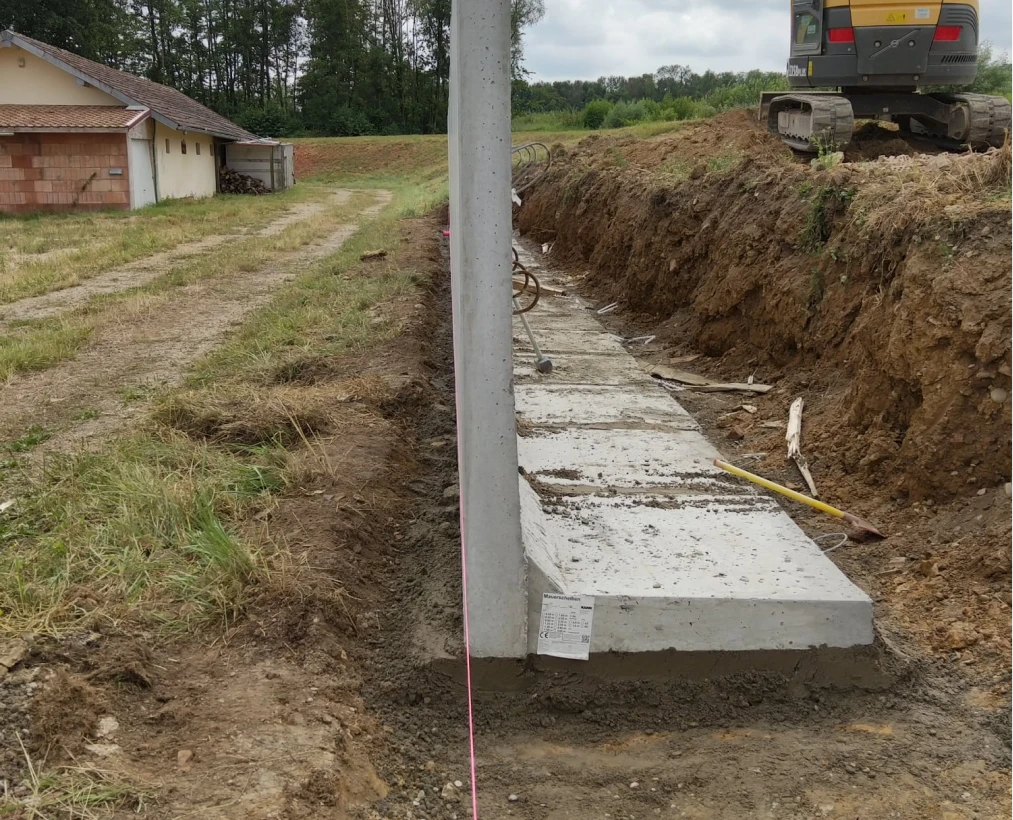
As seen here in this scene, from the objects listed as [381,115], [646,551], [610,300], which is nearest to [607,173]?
[610,300]

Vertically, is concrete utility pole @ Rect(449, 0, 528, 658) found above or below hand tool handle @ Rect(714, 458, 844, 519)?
above

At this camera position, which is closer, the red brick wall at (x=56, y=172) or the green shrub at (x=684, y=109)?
the red brick wall at (x=56, y=172)

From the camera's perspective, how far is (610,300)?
11.3m

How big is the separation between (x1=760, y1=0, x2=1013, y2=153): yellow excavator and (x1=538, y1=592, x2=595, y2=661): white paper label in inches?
345

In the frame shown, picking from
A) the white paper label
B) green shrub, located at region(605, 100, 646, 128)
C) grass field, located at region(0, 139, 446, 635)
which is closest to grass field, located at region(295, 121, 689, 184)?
green shrub, located at region(605, 100, 646, 128)

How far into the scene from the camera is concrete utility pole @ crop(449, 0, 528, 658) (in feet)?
10.4

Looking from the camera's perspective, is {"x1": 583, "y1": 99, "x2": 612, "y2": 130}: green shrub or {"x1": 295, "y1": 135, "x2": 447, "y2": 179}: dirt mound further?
{"x1": 295, "y1": 135, "x2": 447, "y2": 179}: dirt mound

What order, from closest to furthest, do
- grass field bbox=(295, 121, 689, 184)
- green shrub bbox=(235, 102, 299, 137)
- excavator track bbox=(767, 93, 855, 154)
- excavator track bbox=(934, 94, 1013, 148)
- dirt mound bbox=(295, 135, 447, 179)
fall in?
excavator track bbox=(767, 93, 855, 154), excavator track bbox=(934, 94, 1013, 148), grass field bbox=(295, 121, 689, 184), dirt mound bbox=(295, 135, 447, 179), green shrub bbox=(235, 102, 299, 137)

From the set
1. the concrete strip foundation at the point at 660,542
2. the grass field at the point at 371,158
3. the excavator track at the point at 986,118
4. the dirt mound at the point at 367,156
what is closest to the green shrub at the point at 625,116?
the grass field at the point at 371,158

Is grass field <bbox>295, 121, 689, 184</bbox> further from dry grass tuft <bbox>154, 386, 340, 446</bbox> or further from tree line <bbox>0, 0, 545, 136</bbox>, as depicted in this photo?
dry grass tuft <bbox>154, 386, 340, 446</bbox>

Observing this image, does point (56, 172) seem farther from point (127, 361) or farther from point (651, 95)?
point (651, 95)

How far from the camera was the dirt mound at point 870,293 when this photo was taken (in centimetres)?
469

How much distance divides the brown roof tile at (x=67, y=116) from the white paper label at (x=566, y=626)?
937 inches

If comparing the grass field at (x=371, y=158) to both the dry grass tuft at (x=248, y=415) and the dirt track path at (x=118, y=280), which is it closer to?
the dirt track path at (x=118, y=280)
